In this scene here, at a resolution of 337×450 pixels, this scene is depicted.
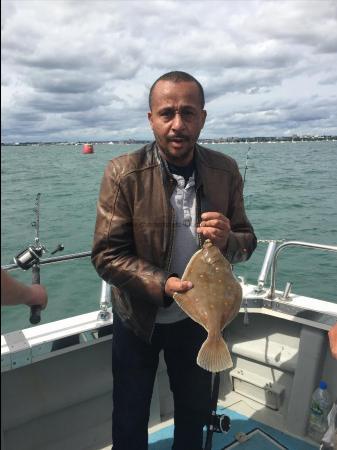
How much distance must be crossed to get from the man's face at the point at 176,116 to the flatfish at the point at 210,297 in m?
0.63

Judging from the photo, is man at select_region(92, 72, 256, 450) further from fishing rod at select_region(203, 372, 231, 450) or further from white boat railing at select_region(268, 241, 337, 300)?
white boat railing at select_region(268, 241, 337, 300)

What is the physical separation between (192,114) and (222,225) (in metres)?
0.69

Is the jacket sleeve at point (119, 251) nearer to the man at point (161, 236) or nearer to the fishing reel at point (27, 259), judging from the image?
the man at point (161, 236)

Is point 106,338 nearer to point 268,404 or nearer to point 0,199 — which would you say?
point 268,404

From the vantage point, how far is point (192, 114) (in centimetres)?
252

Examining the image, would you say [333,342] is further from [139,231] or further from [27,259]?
[27,259]

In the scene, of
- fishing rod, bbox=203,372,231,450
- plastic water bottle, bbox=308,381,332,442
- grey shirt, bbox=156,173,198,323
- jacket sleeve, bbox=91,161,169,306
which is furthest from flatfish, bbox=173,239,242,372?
plastic water bottle, bbox=308,381,332,442

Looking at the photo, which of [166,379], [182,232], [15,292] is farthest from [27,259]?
[166,379]

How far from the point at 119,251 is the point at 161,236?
26 cm

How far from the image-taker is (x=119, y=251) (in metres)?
2.52

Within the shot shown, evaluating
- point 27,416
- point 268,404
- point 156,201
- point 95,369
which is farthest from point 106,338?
point 268,404

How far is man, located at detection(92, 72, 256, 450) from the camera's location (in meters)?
2.47

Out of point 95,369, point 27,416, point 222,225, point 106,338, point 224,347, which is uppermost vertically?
point 222,225

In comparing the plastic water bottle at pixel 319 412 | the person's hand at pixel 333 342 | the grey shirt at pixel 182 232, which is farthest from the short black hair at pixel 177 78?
the plastic water bottle at pixel 319 412
